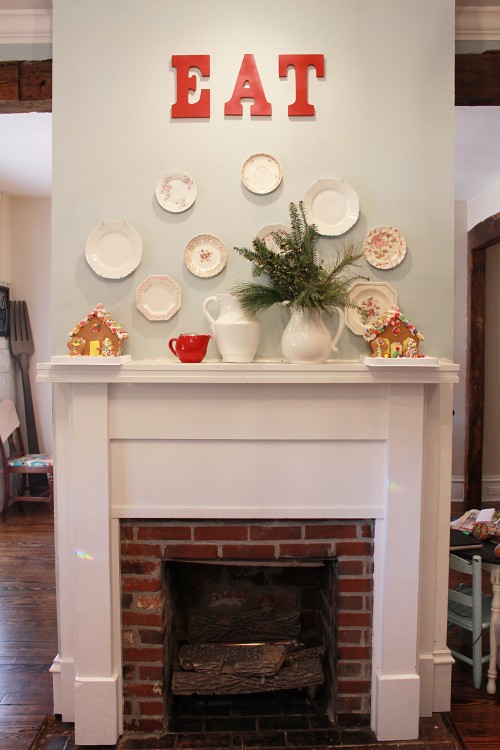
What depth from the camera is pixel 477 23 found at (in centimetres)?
222

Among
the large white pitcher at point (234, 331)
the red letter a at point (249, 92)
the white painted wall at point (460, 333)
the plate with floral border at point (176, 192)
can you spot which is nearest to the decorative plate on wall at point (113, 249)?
the plate with floral border at point (176, 192)

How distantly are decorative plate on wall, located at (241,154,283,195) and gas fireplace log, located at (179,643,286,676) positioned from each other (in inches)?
64.6

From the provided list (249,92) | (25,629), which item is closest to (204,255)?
(249,92)

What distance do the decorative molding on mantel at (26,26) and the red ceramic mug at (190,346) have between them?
133 cm

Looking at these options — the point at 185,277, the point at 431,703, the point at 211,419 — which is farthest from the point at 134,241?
the point at 431,703

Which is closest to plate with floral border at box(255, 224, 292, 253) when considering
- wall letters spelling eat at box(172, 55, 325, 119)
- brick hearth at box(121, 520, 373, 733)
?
wall letters spelling eat at box(172, 55, 325, 119)

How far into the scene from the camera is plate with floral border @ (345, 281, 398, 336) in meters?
2.07

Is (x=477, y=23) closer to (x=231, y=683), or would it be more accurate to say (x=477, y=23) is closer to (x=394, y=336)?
(x=394, y=336)

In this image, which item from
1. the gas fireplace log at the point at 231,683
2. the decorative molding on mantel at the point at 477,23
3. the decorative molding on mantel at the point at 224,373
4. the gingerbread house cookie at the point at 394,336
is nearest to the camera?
the decorative molding on mantel at the point at 224,373

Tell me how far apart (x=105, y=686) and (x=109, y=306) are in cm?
128

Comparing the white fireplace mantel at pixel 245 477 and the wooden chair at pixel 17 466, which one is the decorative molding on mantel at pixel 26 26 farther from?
the wooden chair at pixel 17 466

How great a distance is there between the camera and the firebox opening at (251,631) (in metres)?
2.08

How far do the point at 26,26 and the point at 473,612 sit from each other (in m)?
2.83

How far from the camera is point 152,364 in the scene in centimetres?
187
